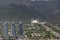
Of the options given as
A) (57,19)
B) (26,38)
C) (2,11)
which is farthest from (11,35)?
(2,11)

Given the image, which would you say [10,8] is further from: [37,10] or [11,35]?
[11,35]

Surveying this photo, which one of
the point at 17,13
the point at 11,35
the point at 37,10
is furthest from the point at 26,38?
the point at 37,10

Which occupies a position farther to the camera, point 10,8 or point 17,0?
point 17,0

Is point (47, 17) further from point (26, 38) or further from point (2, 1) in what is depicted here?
point (26, 38)

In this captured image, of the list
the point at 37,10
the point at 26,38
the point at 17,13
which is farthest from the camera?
the point at 37,10

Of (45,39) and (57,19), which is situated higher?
(45,39)

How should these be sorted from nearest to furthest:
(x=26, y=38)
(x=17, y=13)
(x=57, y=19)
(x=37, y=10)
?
(x=26, y=38)
(x=57, y=19)
(x=17, y=13)
(x=37, y=10)

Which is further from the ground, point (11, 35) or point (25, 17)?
point (11, 35)

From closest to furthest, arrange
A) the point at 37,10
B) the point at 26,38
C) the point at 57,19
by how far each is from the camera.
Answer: the point at 26,38 < the point at 57,19 < the point at 37,10

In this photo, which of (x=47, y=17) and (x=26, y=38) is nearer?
(x=26, y=38)
